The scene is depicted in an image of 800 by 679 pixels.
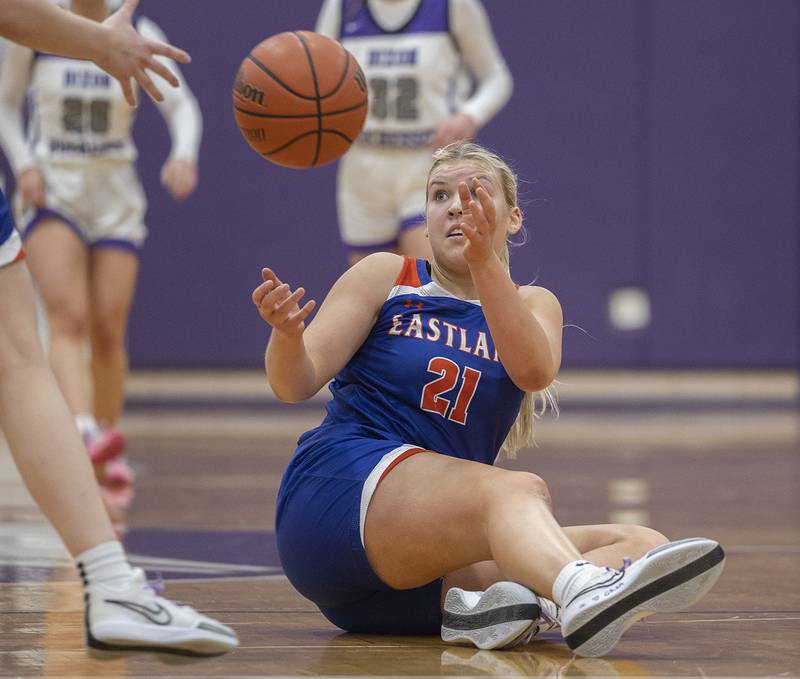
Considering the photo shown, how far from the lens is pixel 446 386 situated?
297 cm

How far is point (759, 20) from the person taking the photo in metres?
11.2

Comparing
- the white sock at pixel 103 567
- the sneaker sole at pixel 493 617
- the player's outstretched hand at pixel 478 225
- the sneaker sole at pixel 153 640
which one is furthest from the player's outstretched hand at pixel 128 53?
the sneaker sole at pixel 493 617

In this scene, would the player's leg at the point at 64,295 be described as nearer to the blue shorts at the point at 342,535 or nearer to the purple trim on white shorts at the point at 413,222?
the purple trim on white shorts at the point at 413,222

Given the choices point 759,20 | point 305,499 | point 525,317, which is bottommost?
point 305,499

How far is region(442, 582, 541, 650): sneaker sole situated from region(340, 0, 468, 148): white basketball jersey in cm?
396

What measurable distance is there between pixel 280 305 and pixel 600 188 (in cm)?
858

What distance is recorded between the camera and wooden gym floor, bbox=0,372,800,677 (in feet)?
8.66

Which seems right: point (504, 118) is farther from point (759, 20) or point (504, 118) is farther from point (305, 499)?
point (305, 499)

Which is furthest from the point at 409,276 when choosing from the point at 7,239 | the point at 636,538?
the point at 7,239

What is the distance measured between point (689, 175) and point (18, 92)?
6.22 m

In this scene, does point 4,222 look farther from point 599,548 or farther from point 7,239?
point 599,548

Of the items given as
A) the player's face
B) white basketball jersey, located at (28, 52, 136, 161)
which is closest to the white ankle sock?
the player's face

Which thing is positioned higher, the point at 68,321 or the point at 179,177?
the point at 179,177

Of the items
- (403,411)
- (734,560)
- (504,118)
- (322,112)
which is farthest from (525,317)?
(504,118)
